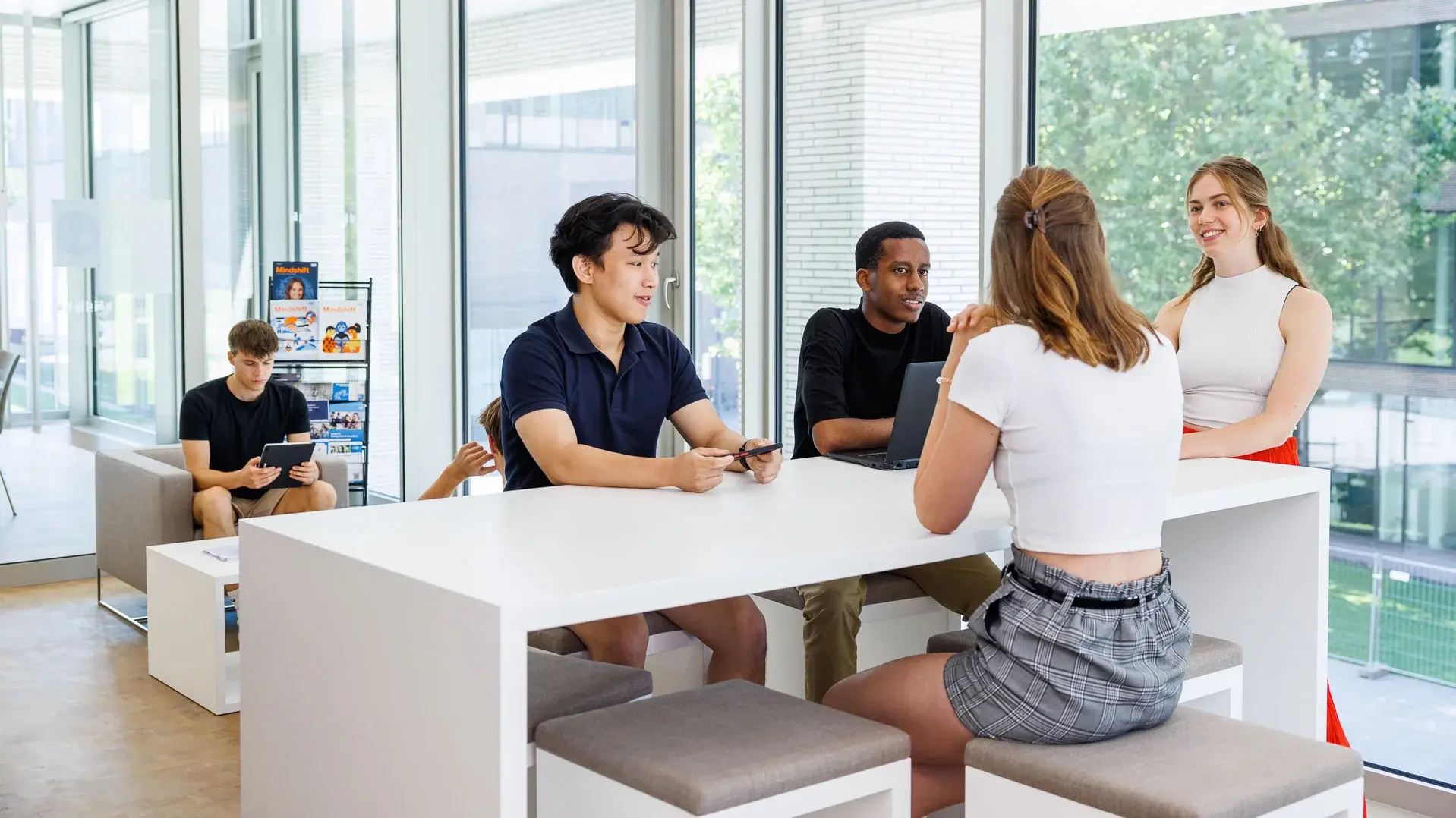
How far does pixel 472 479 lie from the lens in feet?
22.0

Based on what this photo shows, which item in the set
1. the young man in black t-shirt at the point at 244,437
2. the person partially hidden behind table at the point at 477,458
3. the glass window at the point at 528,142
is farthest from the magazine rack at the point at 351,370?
the person partially hidden behind table at the point at 477,458

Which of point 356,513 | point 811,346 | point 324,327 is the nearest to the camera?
point 356,513

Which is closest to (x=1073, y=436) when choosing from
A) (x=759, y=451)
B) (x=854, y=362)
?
(x=759, y=451)

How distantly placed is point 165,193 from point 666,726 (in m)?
4.80

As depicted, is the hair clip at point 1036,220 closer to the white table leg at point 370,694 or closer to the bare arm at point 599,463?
the bare arm at point 599,463

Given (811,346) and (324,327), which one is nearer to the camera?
(811,346)

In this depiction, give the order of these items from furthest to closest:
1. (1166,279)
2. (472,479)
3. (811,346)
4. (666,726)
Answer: (472,479) < (1166,279) < (811,346) < (666,726)

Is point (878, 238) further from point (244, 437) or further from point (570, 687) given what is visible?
point (244, 437)

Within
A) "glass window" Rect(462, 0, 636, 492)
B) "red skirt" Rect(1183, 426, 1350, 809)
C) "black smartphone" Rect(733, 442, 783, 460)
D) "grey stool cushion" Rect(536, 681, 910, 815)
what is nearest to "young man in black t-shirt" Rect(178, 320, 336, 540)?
"glass window" Rect(462, 0, 636, 492)

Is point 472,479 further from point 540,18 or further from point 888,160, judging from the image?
point 888,160

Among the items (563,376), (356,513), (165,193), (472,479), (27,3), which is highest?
(27,3)

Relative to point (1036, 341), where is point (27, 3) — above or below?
above

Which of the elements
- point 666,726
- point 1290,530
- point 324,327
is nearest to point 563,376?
point 666,726

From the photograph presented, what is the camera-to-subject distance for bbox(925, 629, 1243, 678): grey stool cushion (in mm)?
2473
